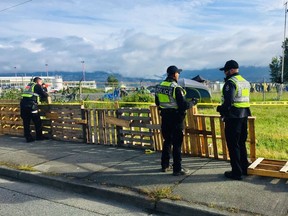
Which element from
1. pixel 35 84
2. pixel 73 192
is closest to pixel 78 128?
pixel 35 84

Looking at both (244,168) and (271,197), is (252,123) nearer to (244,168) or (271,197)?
(244,168)

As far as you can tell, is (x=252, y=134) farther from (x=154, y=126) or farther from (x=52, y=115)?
(x=52, y=115)

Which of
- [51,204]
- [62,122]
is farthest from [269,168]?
[62,122]

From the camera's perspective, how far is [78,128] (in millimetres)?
8648

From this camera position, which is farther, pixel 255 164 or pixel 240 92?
pixel 255 164

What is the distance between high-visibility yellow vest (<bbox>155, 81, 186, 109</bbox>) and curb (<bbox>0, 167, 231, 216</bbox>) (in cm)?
167

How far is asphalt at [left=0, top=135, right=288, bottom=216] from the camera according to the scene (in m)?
4.34

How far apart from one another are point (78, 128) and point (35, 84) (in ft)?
6.12

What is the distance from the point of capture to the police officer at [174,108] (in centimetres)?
546

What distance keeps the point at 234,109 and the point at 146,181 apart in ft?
6.33

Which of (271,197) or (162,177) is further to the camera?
(162,177)

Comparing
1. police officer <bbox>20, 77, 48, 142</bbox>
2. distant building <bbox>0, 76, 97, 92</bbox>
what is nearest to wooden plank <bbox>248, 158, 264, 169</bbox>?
police officer <bbox>20, 77, 48, 142</bbox>

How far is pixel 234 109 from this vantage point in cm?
505

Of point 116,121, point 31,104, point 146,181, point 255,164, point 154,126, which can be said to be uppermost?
point 31,104
